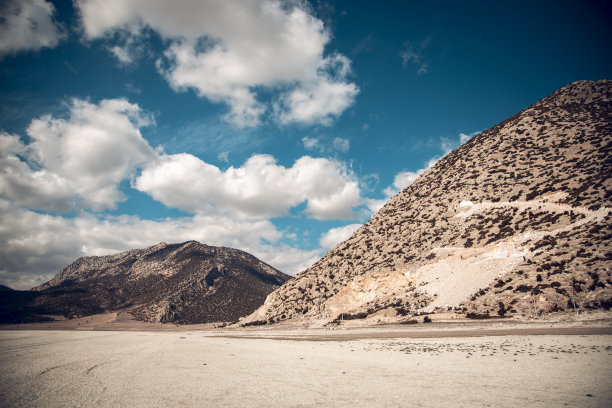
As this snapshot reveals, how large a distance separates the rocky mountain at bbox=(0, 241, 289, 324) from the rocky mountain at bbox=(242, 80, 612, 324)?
2302 inches

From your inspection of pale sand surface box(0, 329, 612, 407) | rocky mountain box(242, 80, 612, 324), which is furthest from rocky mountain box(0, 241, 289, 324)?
pale sand surface box(0, 329, 612, 407)

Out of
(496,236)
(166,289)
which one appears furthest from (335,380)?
(166,289)

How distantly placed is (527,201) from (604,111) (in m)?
27.7

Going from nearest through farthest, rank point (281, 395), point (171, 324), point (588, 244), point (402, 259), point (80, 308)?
1. point (281, 395)
2. point (588, 244)
3. point (402, 259)
4. point (171, 324)
5. point (80, 308)

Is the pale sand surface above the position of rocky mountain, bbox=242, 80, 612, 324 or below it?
below

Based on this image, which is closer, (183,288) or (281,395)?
(281,395)

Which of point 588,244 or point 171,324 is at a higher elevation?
point 588,244

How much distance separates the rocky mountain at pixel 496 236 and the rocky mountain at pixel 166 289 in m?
58.5

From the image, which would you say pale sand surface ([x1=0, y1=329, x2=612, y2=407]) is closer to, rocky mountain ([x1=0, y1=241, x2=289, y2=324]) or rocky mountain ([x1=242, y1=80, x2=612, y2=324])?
rocky mountain ([x1=242, y1=80, x2=612, y2=324])

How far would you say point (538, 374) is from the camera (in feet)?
31.3

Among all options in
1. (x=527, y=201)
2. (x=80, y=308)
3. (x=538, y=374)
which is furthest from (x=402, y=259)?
(x=80, y=308)

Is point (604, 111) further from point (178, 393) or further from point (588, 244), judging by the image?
A: point (178, 393)

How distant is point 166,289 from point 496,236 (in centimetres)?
11884

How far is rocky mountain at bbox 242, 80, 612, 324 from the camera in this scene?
28.8 m
